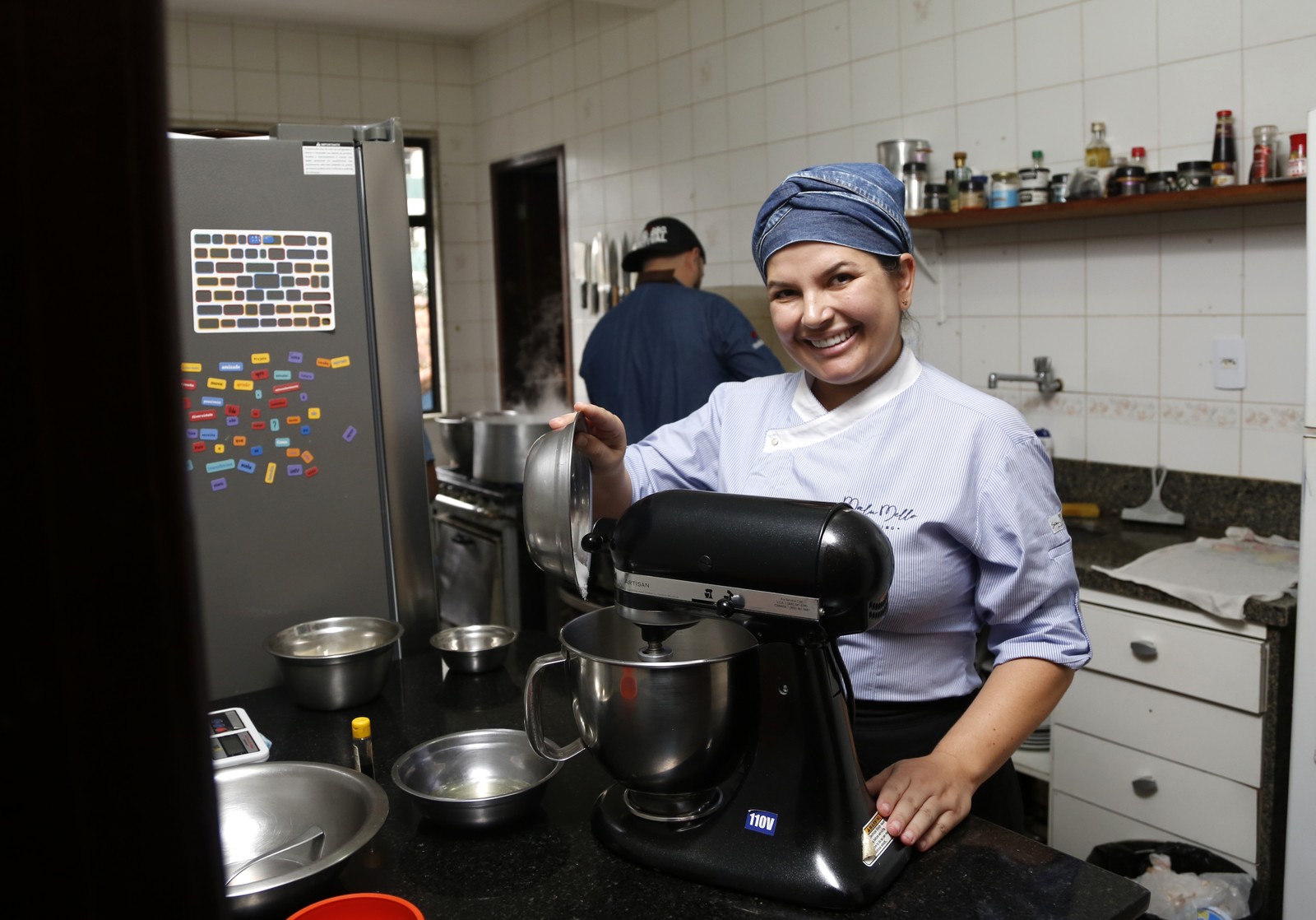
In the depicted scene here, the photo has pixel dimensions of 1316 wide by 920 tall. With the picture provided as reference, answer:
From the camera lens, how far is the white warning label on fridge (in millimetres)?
1951

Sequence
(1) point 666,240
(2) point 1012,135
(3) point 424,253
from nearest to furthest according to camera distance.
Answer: (2) point 1012,135 < (1) point 666,240 < (3) point 424,253

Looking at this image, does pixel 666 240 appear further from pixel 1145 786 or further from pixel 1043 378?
pixel 1145 786

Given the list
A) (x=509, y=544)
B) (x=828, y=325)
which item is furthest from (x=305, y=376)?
(x=509, y=544)

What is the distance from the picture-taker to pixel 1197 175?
2.54 m

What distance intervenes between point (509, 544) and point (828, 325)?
2.63 meters

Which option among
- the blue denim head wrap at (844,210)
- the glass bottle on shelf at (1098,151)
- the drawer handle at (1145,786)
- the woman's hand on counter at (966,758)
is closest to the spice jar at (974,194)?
the glass bottle on shelf at (1098,151)

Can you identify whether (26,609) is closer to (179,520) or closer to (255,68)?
(179,520)

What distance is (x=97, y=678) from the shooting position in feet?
0.63

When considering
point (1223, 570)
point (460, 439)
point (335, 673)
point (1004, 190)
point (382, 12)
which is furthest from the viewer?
point (382, 12)

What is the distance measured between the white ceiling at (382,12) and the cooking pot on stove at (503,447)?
2.45 m

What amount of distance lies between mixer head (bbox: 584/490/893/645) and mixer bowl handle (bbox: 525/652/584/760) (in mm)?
94

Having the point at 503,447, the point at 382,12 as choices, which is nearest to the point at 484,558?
the point at 503,447

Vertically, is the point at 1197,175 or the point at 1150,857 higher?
the point at 1197,175

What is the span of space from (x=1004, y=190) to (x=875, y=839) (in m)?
2.42
